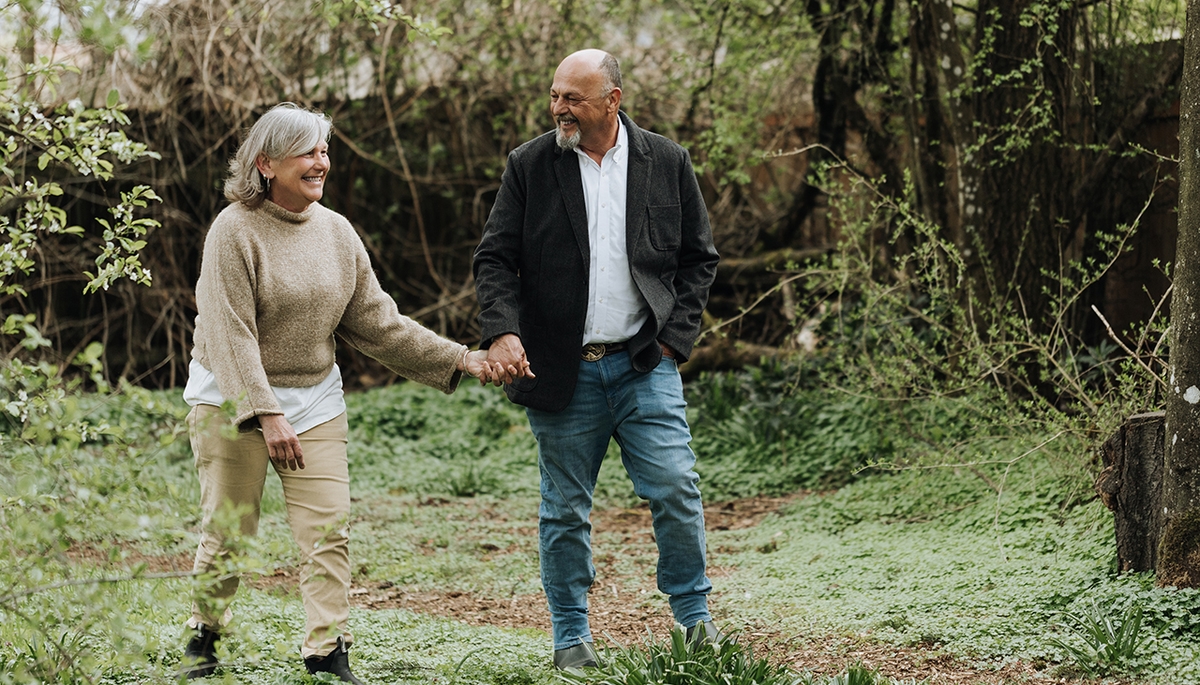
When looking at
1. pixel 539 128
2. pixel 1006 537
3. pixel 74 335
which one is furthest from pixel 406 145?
pixel 1006 537

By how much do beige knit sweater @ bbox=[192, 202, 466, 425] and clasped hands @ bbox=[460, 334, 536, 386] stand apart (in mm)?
368

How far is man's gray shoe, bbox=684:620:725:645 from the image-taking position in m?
3.54

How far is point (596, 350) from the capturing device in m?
3.78

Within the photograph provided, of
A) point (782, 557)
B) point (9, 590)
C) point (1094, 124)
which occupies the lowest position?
point (782, 557)

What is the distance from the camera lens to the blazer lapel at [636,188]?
3.80 meters

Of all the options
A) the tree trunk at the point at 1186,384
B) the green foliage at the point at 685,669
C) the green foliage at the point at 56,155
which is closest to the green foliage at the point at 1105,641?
the tree trunk at the point at 1186,384

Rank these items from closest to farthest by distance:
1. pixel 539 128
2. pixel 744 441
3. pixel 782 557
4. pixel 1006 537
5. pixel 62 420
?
pixel 62 420
pixel 1006 537
pixel 782 557
pixel 744 441
pixel 539 128

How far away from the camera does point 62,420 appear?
230 cm

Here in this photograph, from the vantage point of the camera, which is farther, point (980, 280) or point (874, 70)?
point (874, 70)

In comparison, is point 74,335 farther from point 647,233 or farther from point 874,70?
point 647,233

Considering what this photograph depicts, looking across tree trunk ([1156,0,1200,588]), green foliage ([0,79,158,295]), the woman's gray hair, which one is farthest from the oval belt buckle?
tree trunk ([1156,0,1200,588])

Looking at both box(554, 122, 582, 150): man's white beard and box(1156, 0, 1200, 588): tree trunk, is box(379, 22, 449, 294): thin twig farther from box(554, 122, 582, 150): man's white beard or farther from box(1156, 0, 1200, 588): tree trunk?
box(1156, 0, 1200, 588): tree trunk

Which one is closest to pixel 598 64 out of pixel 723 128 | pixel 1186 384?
pixel 1186 384

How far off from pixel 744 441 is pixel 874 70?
2.68m
